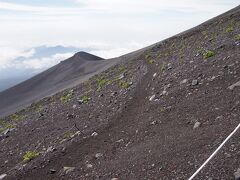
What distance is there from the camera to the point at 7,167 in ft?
70.0

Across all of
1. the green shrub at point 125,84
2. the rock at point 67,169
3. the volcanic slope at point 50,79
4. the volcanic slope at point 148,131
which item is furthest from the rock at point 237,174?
the volcanic slope at point 50,79

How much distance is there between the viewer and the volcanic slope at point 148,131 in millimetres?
14209

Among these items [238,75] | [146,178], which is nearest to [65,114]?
[238,75]

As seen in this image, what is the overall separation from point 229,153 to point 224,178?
1.28m

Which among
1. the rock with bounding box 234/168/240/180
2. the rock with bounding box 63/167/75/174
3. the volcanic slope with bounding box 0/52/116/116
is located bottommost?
the rock with bounding box 234/168/240/180

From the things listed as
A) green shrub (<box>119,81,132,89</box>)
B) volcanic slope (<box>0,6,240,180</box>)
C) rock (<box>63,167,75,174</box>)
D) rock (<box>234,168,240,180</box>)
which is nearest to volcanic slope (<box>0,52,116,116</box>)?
green shrub (<box>119,81,132,89</box>)

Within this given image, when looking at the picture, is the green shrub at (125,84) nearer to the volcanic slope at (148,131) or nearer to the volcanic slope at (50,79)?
the volcanic slope at (148,131)

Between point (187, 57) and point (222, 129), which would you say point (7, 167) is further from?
point (187, 57)

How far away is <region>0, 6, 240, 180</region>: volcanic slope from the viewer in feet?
46.6

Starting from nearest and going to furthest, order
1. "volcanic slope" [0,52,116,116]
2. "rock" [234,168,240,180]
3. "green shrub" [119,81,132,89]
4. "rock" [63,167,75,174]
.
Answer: "rock" [234,168,240,180], "rock" [63,167,75,174], "green shrub" [119,81,132,89], "volcanic slope" [0,52,116,116]

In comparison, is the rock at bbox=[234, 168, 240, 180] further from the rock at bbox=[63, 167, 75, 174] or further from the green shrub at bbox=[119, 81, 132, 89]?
the green shrub at bbox=[119, 81, 132, 89]

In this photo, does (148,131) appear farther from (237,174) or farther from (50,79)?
(50,79)

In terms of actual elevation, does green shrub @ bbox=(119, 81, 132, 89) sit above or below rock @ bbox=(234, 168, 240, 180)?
above

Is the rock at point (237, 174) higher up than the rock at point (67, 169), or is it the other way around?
the rock at point (67, 169)
